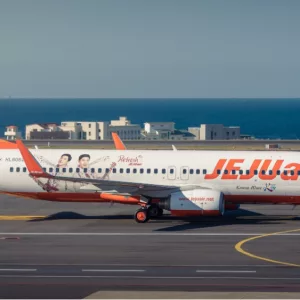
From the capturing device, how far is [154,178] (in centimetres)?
4309

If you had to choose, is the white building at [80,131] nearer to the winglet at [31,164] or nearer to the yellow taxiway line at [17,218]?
the yellow taxiway line at [17,218]

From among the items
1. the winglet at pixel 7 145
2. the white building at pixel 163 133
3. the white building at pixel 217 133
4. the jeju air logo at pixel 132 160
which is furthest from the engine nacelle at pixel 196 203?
the white building at pixel 217 133

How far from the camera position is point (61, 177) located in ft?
134

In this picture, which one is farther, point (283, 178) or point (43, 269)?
point (283, 178)

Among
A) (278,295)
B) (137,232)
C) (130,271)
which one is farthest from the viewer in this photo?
(137,232)

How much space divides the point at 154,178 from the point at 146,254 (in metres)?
10.2

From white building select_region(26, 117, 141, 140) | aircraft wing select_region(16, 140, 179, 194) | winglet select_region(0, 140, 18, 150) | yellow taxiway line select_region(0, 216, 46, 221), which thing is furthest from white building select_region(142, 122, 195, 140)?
aircraft wing select_region(16, 140, 179, 194)

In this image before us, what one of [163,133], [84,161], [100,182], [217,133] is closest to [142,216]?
[100,182]

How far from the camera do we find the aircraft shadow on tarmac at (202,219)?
4141 centimetres

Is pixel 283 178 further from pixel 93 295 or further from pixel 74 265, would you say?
pixel 93 295

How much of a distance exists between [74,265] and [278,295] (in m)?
9.38

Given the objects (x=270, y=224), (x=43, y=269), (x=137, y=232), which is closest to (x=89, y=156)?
(x=137, y=232)

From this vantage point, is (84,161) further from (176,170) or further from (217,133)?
→ (217,133)

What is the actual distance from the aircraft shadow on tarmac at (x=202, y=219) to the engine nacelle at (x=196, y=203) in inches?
33.5
